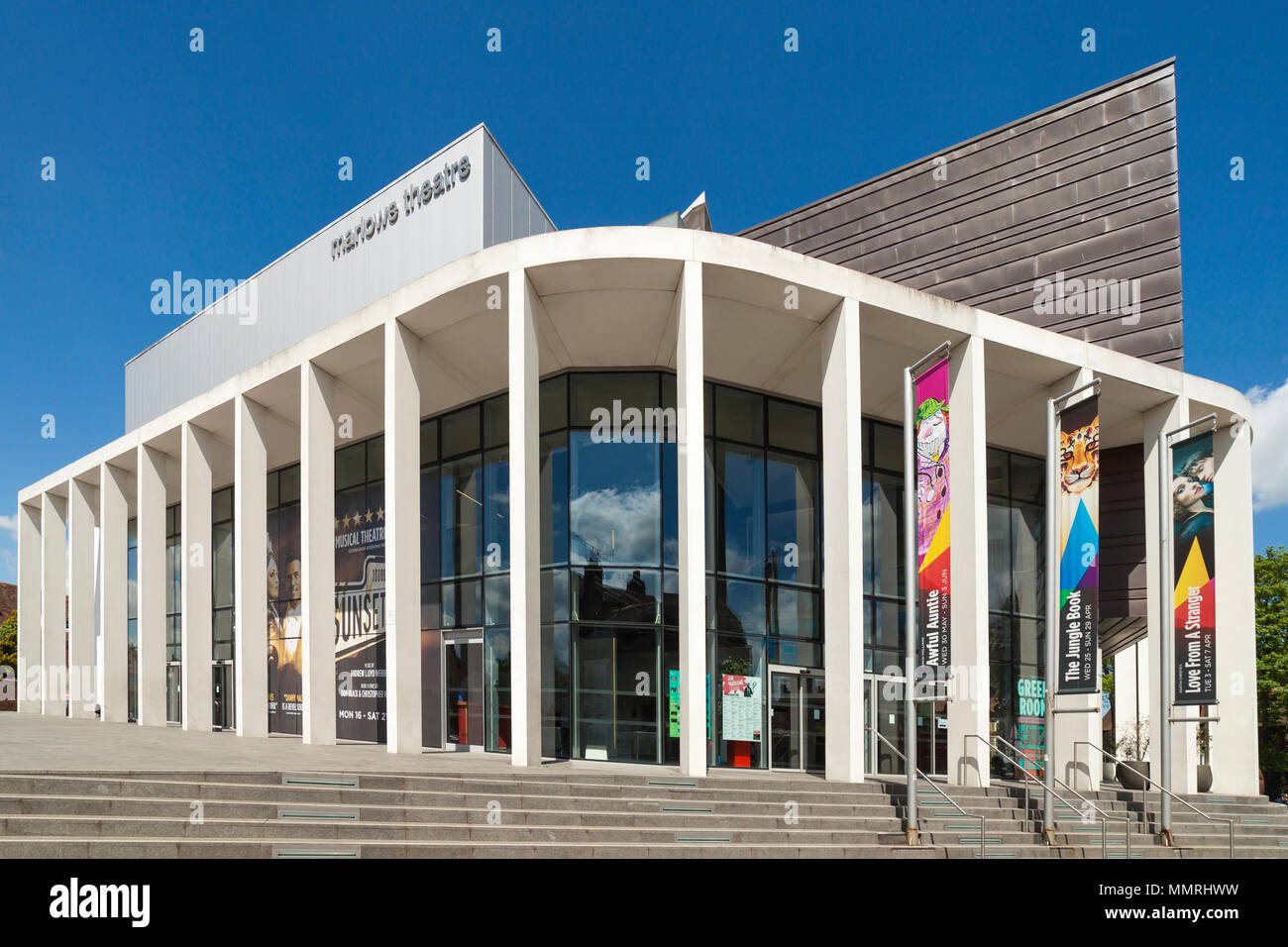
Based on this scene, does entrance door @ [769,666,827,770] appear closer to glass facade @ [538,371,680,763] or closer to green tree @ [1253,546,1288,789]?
glass facade @ [538,371,680,763]

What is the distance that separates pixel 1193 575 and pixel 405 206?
17452 mm

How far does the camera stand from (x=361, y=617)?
2322 cm

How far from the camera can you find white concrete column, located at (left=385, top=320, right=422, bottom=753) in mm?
16375

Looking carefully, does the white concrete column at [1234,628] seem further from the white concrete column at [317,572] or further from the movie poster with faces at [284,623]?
the movie poster with faces at [284,623]

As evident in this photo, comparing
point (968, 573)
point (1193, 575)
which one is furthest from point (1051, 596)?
point (1193, 575)

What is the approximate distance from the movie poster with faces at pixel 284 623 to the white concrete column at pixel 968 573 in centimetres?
1557

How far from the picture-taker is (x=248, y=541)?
20438mm

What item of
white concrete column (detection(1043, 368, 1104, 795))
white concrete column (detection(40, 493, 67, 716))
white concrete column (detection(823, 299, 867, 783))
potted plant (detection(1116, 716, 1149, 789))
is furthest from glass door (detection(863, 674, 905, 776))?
white concrete column (detection(40, 493, 67, 716))

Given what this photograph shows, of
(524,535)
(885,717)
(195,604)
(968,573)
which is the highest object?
(524,535)

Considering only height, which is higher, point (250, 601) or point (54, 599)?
point (250, 601)

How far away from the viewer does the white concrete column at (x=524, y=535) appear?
14664 mm

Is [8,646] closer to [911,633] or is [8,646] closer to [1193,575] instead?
[911,633]

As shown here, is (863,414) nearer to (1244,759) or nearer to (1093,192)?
(1093,192)

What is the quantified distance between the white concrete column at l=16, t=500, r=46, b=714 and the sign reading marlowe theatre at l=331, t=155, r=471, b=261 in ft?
52.9
